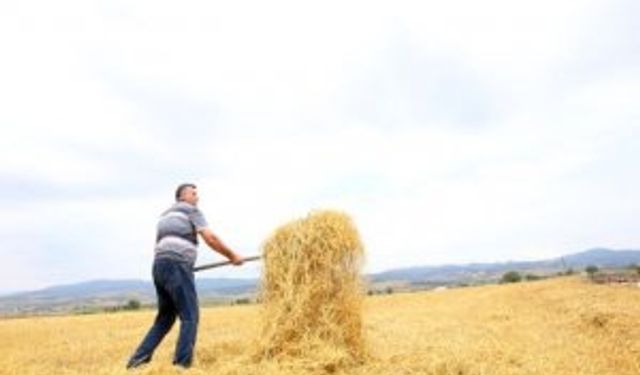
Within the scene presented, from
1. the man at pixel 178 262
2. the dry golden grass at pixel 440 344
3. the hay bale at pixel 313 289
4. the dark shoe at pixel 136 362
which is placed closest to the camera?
the dry golden grass at pixel 440 344

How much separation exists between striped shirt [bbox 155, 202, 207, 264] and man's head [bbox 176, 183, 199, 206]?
6 cm

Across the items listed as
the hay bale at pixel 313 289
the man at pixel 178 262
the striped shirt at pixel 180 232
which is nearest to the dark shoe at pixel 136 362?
the man at pixel 178 262

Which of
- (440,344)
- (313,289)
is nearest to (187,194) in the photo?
(313,289)

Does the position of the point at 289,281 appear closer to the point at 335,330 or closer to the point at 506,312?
the point at 335,330

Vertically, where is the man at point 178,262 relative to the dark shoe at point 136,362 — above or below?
above

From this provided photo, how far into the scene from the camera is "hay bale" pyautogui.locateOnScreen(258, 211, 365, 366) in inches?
→ 454

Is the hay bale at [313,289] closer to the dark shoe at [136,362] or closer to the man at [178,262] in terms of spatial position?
the man at [178,262]

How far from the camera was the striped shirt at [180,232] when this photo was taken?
39.2 ft

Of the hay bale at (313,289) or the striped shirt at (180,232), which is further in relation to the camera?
the striped shirt at (180,232)

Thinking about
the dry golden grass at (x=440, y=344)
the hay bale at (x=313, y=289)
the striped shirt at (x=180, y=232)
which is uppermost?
the striped shirt at (x=180, y=232)

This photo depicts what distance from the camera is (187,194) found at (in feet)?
39.9

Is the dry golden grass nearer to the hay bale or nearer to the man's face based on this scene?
the hay bale

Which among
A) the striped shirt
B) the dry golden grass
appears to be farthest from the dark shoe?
the striped shirt

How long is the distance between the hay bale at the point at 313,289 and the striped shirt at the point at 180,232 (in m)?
0.87
